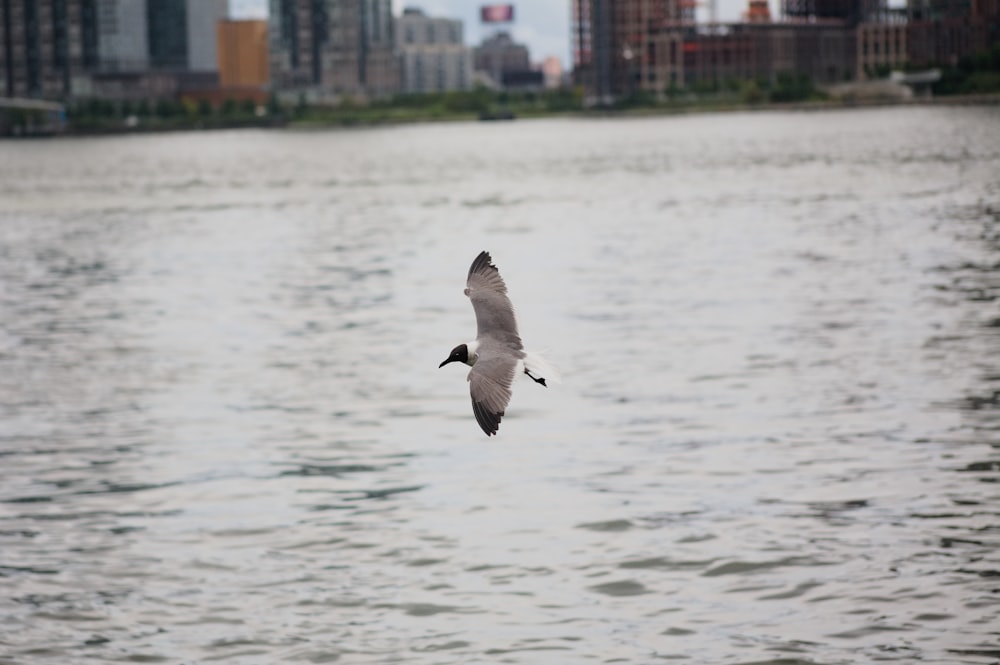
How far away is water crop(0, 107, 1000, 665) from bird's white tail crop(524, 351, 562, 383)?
26.6 feet

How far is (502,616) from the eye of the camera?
793 inches

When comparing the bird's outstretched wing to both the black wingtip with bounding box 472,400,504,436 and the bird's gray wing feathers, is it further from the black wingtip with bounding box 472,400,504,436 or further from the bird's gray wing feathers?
the black wingtip with bounding box 472,400,504,436

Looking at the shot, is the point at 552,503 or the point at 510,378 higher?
the point at 510,378

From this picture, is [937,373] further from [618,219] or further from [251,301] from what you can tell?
[618,219]

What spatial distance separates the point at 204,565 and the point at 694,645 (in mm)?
7266

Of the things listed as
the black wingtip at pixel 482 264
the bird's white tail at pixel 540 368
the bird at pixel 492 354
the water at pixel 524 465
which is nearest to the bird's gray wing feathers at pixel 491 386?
the bird at pixel 492 354

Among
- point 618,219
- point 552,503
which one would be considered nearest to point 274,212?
point 618,219

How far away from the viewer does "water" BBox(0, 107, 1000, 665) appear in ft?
65.8

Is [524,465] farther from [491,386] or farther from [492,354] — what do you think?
[491,386]

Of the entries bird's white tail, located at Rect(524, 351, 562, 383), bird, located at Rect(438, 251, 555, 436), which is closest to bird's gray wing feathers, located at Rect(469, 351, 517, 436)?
bird, located at Rect(438, 251, 555, 436)

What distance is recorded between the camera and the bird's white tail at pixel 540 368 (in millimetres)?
10719

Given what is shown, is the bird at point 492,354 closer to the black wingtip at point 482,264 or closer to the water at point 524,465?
the black wingtip at point 482,264

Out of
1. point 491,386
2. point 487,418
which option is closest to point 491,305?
point 491,386

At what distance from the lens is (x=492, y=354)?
11.7 metres
